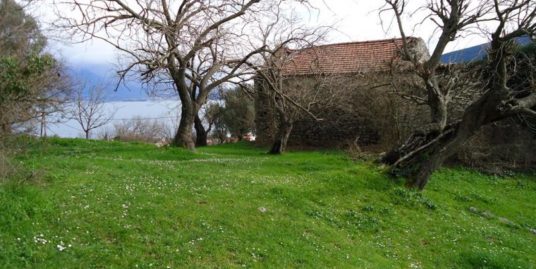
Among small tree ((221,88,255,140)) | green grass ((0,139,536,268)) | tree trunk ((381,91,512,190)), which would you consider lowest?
green grass ((0,139,536,268))

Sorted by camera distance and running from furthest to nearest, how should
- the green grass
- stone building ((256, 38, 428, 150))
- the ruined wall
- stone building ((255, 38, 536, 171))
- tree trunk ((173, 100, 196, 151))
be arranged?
stone building ((256, 38, 428, 150)) → the ruined wall → stone building ((255, 38, 536, 171)) → tree trunk ((173, 100, 196, 151)) → the green grass

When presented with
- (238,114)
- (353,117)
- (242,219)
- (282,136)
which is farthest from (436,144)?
(238,114)

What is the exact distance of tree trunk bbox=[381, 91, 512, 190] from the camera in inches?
531

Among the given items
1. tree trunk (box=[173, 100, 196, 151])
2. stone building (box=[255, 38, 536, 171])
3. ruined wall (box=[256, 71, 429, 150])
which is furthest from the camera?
ruined wall (box=[256, 71, 429, 150])

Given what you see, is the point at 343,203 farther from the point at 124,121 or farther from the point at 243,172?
the point at 124,121

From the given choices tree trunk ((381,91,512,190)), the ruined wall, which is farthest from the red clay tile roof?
tree trunk ((381,91,512,190))

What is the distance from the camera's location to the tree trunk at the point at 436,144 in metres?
13.5

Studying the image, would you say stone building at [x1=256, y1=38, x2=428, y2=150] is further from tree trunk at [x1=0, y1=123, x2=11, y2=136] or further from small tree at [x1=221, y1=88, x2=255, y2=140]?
tree trunk at [x1=0, y1=123, x2=11, y2=136]

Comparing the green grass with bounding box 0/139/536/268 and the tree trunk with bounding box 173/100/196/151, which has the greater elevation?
Result: the tree trunk with bounding box 173/100/196/151

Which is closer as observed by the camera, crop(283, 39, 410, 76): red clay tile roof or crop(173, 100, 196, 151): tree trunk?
crop(173, 100, 196, 151): tree trunk

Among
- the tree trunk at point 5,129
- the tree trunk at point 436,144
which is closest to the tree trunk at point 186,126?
the tree trunk at point 436,144

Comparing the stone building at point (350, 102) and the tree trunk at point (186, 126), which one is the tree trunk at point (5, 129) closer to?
the tree trunk at point (186, 126)

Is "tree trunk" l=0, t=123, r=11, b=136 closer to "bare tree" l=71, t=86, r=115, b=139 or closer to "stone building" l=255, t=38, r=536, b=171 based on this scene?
"stone building" l=255, t=38, r=536, b=171

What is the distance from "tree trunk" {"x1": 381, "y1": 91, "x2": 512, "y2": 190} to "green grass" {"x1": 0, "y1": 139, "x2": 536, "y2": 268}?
708 millimetres
